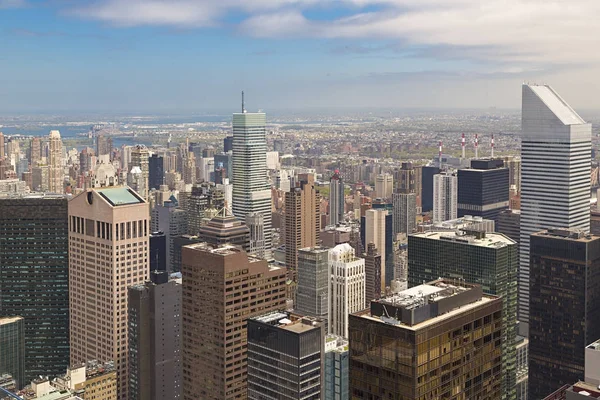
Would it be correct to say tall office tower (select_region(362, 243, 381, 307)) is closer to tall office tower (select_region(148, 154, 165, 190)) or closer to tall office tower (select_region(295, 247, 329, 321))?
tall office tower (select_region(295, 247, 329, 321))

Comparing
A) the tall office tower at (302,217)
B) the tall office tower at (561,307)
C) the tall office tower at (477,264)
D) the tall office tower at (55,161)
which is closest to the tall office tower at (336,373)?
the tall office tower at (477,264)

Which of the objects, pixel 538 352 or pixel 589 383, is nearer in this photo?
pixel 589 383

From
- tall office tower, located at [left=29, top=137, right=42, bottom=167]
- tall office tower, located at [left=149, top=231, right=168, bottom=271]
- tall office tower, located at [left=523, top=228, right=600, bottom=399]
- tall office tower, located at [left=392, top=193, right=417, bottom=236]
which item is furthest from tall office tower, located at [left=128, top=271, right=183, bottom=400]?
tall office tower, located at [left=29, top=137, right=42, bottom=167]

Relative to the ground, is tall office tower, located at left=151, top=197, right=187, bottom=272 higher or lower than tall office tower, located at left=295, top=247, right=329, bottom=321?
higher

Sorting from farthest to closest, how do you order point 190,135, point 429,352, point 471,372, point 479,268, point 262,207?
point 190,135
point 262,207
point 479,268
point 471,372
point 429,352

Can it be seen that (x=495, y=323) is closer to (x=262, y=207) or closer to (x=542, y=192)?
(x=542, y=192)

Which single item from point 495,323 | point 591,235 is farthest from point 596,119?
point 495,323

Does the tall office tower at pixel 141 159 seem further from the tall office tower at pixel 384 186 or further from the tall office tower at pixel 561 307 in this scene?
the tall office tower at pixel 561 307
